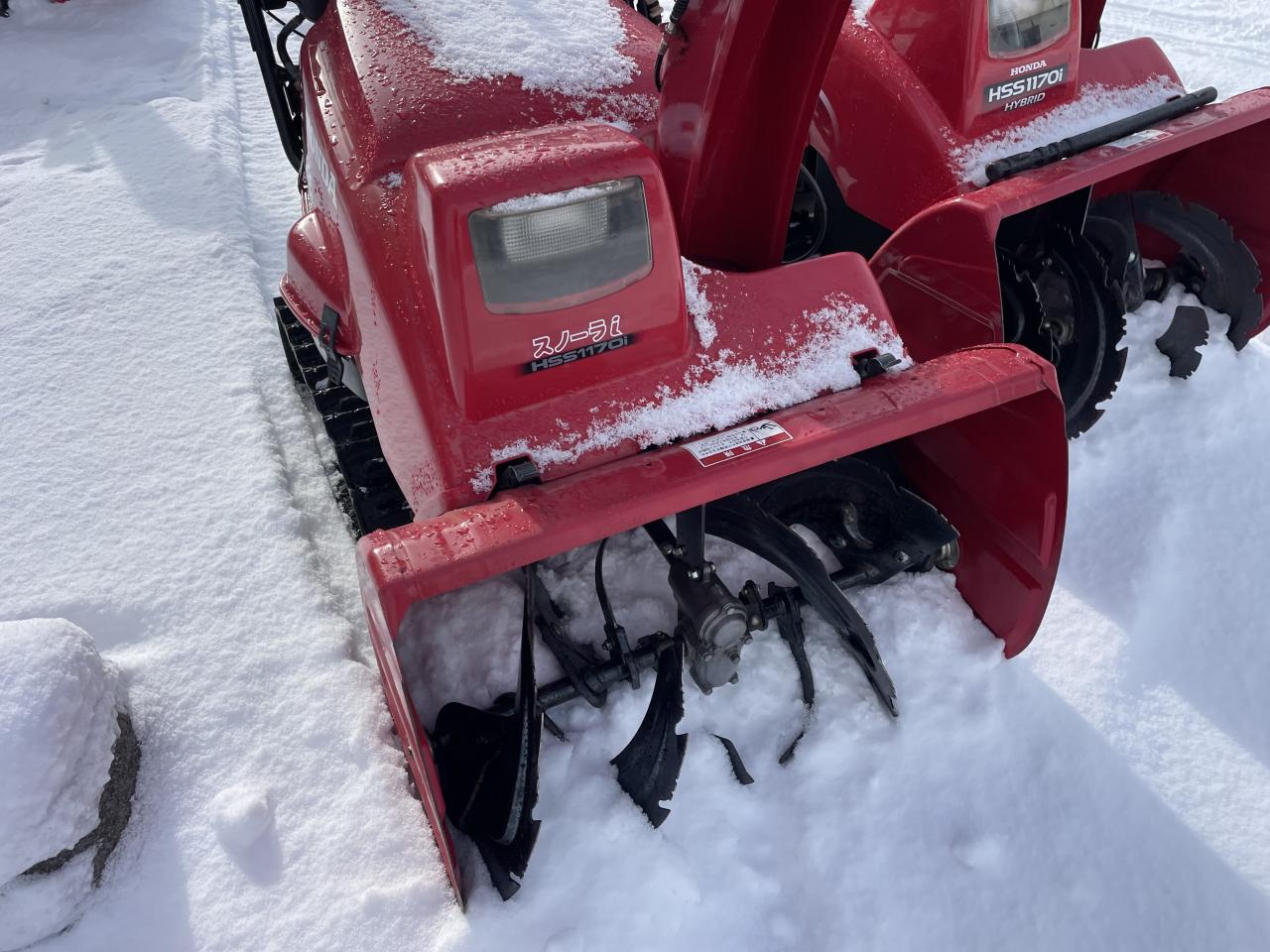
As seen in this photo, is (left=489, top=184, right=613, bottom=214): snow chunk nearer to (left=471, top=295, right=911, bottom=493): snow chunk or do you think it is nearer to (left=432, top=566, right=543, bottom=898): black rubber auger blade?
(left=471, top=295, right=911, bottom=493): snow chunk

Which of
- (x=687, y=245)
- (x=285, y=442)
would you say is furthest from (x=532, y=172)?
(x=285, y=442)

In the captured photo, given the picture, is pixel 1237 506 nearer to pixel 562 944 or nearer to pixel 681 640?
pixel 681 640

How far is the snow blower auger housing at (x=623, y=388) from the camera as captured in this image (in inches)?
60.5

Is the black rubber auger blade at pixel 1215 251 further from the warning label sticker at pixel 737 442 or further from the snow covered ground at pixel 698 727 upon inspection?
the warning label sticker at pixel 737 442

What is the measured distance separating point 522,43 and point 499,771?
179 centimetres

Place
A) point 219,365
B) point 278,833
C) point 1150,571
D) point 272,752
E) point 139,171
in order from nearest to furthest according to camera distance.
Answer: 1. point 278,833
2. point 272,752
3. point 1150,571
4. point 219,365
5. point 139,171

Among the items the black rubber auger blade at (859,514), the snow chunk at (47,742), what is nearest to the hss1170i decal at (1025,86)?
the black rubber auger blade at (859,514)

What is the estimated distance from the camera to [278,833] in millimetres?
1905

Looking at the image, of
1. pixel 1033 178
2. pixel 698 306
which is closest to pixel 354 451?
pixel 698 306

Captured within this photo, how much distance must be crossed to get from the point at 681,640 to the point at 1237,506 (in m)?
1.79

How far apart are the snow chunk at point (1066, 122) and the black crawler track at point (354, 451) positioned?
177 cm

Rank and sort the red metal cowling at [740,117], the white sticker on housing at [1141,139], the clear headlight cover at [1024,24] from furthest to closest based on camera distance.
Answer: the clear headlight cover at [1024,24] < the white sticker on housing at [1141,139] < the red metal cowling at [740,117]

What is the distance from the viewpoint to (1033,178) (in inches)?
89.1

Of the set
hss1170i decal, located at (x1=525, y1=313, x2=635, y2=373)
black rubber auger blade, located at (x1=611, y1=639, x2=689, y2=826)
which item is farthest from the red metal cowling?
black rubber auger blade, located at (x1=611, y1=639, x2=689, y2=826)
